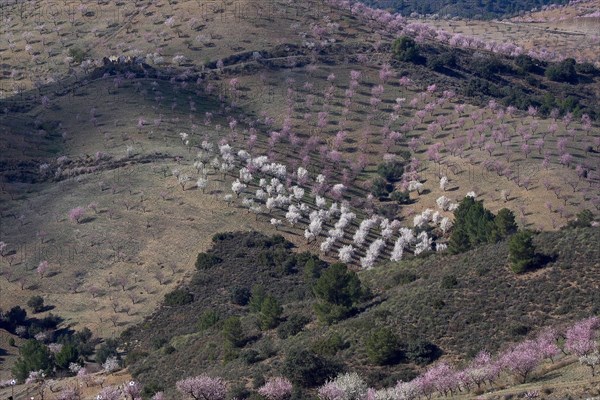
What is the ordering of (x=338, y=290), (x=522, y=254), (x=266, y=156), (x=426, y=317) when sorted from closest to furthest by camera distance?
(x=426, y=317)
(x=522, y=254)
(x=338, y=290)
(x=266, y=156)

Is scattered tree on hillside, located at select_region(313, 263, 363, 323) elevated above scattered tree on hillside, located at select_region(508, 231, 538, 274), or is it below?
below

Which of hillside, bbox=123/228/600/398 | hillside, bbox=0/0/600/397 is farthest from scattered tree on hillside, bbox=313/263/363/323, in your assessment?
hillside, bbox=0/0/600/397

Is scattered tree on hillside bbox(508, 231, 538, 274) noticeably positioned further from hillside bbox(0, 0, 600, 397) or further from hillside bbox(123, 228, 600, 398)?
hillside bbox(0, 0, 600, 397)

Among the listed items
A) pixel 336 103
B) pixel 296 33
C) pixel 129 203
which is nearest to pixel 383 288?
pixel 129 203

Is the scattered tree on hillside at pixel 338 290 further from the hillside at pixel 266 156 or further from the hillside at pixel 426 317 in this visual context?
the hillside at pixel 266 156

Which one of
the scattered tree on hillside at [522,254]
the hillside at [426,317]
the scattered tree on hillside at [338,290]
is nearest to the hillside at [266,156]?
the hillside at [426,317]

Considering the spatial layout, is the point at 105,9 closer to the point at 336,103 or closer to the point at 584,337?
the point at 336,103

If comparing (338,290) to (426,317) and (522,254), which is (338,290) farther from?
(522,254)

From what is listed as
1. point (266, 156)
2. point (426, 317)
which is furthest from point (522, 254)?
point (266, 156)

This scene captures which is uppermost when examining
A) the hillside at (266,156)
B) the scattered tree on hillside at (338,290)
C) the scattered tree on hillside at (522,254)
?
the scattered tree on hillside at (522,254)

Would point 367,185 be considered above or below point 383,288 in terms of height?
below

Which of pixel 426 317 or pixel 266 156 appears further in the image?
pixel 266 156
